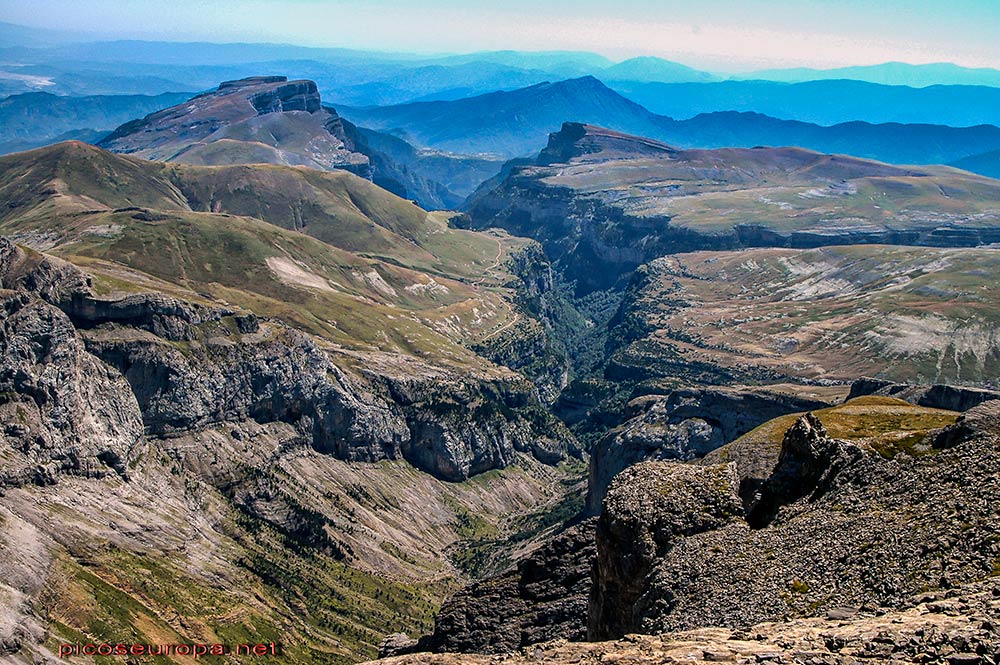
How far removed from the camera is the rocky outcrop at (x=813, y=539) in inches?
2270

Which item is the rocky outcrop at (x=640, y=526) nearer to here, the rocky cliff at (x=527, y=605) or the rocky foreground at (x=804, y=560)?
the rocky foreground at (x=804, y=560)

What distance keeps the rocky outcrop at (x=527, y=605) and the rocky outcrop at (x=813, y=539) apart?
15.8 m

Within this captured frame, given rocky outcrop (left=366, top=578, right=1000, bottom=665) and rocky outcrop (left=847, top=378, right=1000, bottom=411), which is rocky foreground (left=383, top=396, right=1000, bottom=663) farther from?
rocky outcrop (left=847, top=378, right=1000, bottom=411)

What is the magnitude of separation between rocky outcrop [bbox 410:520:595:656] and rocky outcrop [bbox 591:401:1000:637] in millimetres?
15841

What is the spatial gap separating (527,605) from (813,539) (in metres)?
40.3

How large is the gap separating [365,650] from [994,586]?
542ft

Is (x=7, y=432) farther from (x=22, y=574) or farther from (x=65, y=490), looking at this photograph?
(x=22, y=574)

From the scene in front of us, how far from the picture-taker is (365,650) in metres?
196

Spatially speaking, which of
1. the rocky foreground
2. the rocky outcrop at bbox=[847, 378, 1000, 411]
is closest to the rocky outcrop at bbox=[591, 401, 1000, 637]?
the rocky foreground

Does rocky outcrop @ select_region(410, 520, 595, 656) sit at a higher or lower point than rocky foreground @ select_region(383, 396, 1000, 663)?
lower

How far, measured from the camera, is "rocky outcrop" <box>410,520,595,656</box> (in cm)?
9294

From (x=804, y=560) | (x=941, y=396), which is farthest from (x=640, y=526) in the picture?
(x=941, y=396)

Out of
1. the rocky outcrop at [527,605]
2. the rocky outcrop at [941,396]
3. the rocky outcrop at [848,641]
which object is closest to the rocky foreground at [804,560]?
the rocky outcrop at [848,641]

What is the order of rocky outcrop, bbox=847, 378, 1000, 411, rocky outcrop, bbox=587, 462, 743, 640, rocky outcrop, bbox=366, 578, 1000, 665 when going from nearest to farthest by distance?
rocky outcrop, bbox=366, 578, 1000, 665
rocky outcrop, bbox=587, 462, 743, 640
rocky outcrop, bbox=847, 378, 1000, 411
